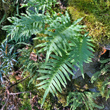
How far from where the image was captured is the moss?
162cm

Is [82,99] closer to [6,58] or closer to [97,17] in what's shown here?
[97,17]

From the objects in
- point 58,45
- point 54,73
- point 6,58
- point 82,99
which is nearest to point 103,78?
point 82,99

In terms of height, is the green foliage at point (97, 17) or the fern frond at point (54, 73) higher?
the green foliage at point (97, 17)

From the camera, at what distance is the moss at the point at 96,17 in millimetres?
1623

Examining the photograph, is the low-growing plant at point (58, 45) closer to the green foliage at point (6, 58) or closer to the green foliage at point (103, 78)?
the green foliage at point (103, 78)

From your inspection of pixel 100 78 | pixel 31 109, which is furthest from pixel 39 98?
pixel 100 78

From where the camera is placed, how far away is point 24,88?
2.62 meters

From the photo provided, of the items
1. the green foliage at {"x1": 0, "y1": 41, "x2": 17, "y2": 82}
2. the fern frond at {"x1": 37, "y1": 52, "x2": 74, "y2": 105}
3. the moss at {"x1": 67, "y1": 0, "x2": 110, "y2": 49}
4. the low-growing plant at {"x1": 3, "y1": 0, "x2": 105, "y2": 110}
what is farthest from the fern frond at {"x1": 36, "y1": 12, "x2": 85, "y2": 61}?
the green foliage at {"x1": 0, "y1": 41, "x2": 17, "y2": 82}

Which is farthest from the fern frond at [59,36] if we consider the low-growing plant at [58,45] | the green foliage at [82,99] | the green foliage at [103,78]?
the green foliage at [82,99]

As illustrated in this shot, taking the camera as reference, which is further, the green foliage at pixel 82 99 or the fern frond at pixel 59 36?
the green foliage at pixel 82 99

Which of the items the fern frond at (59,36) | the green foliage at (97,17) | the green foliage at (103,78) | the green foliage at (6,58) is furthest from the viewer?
the green foliage at (6,58)

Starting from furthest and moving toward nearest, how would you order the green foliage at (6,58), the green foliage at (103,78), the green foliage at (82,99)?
the green foliage at (6,58), the green foliage at (82,99), the green foliage at (103,78)

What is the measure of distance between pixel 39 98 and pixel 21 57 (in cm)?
103

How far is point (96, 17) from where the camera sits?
1.66 m
